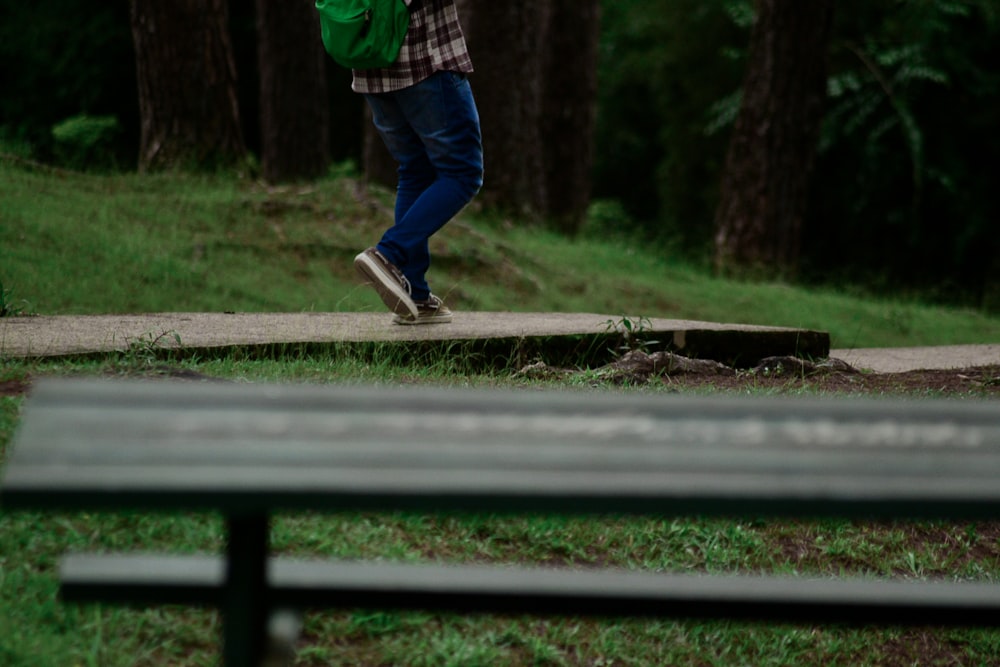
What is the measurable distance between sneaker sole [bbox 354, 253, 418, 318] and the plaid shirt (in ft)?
2.64

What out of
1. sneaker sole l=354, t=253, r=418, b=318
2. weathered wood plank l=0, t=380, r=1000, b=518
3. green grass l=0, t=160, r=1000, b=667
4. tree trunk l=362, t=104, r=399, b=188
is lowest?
green grass l=0, t=160, r=1000, b=667

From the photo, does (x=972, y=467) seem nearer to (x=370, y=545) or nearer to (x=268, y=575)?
(x=268, y=575)

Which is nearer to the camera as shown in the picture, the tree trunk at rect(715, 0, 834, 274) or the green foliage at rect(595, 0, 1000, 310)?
the tree trunk at rect(715, 0, 834, 274)

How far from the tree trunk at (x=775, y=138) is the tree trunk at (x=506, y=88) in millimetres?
2487

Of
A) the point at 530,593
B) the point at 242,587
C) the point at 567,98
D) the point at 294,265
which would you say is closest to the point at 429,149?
the point at 294,265

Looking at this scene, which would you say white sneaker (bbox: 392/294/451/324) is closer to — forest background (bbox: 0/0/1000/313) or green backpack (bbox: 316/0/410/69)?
green backpack (bbox: 316/0/410/69)

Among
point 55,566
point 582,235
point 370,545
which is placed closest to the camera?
point 55,566

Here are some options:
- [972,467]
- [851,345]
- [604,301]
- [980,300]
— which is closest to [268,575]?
[972,467]

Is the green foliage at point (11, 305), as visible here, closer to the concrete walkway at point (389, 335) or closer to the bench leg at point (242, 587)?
the concrete walkway at point (389, 335)

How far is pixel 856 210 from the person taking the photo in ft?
58.3

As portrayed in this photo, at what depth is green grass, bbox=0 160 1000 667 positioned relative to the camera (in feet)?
9.36

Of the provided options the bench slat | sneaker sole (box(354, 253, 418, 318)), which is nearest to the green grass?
sneaker sole (box(354, 253, 418, 318))

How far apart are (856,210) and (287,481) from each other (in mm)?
17294

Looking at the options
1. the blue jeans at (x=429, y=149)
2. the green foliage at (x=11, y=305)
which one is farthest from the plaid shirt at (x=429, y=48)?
the green foliage at (x=11, y=305)
